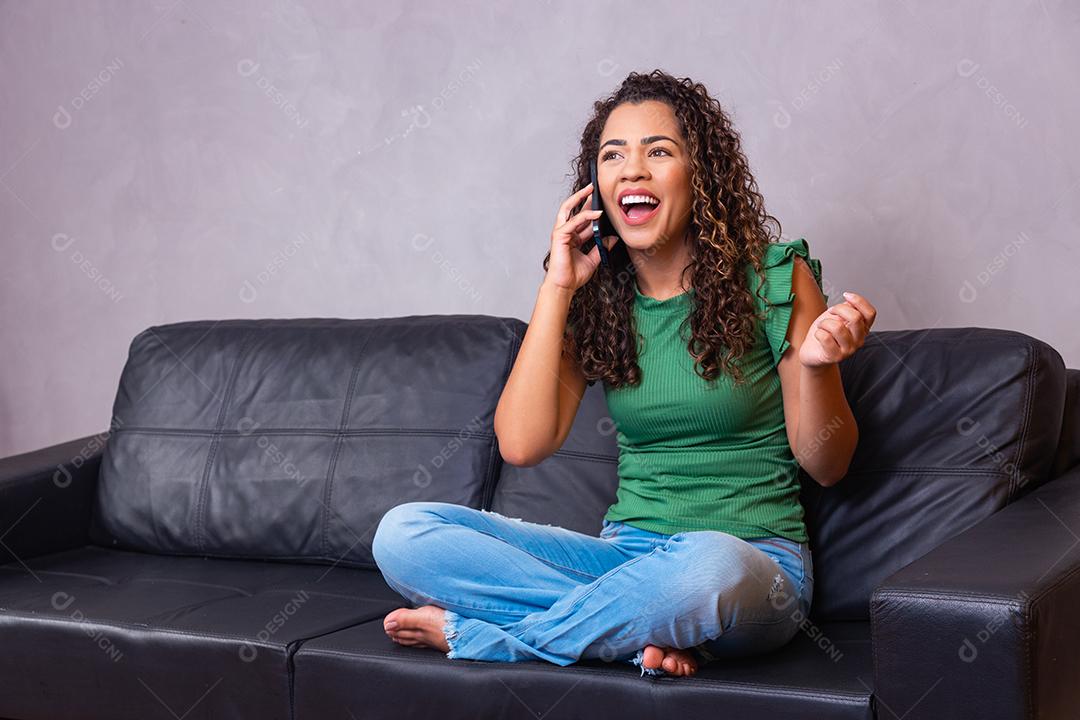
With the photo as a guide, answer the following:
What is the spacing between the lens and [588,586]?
1798 mm

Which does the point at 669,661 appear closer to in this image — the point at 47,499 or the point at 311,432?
the point at 311,432

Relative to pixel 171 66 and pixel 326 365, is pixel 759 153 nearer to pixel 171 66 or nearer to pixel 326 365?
pixel 326 365

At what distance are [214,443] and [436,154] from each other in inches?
34.6

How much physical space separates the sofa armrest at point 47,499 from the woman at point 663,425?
110 centimetres

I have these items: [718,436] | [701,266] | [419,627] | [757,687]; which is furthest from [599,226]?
[757,687]

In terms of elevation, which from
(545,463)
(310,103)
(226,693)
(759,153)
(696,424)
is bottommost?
(226,693)

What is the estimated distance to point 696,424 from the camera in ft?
6.57

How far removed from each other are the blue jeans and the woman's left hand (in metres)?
0.30

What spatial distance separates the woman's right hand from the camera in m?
2.13

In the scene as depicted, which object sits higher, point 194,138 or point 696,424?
point 194,138

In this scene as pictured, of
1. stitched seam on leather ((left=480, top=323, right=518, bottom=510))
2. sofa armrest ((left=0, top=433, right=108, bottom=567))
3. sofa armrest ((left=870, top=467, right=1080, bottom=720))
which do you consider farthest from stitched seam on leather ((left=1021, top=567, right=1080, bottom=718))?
sofa armrest ((left=0, top=433, right=108, bottom=567))

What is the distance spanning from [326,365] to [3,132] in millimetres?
1690

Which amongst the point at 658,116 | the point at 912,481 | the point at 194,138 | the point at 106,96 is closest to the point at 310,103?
the point at 194,138

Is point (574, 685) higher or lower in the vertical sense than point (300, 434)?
lower
